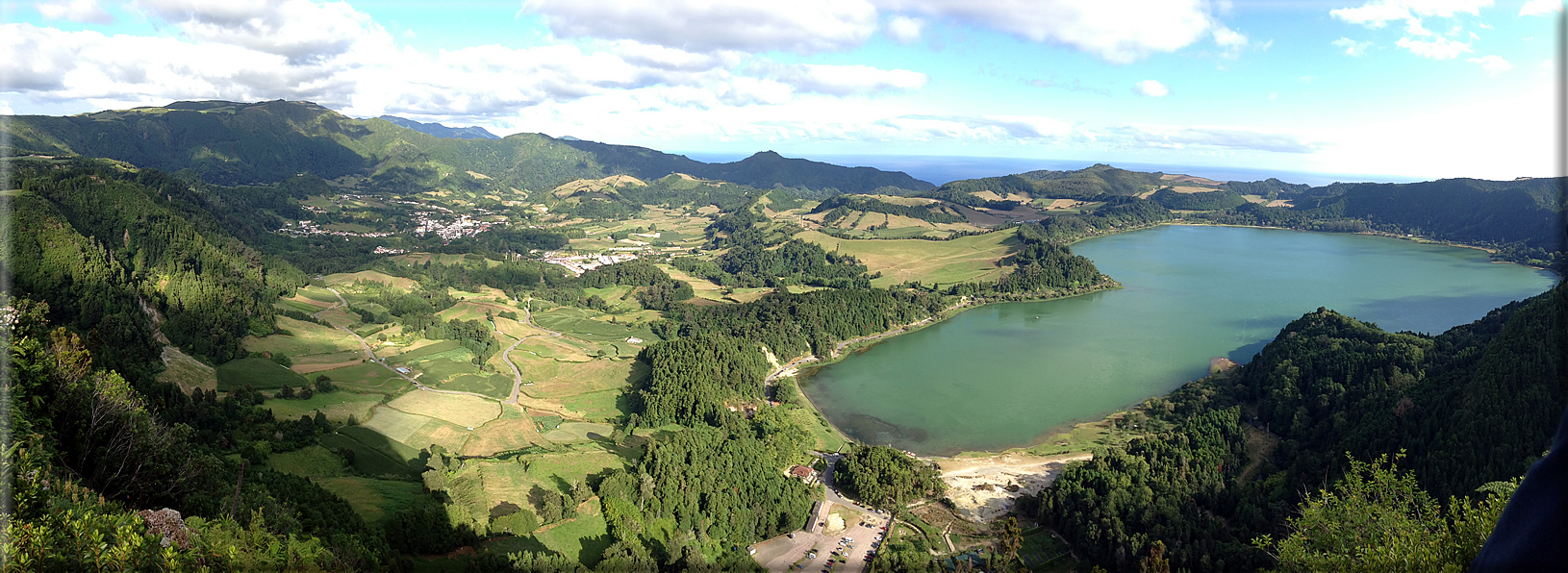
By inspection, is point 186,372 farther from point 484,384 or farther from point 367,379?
point 484,384

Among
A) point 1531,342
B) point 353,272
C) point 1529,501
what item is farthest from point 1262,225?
point 1529,501

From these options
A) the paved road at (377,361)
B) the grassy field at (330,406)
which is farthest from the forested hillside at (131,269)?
the grassy field at (330,406)

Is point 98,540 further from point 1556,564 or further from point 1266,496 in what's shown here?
point 1266,496

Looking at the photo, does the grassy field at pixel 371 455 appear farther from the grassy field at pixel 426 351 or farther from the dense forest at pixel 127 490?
the grassy field at pixel 426 351

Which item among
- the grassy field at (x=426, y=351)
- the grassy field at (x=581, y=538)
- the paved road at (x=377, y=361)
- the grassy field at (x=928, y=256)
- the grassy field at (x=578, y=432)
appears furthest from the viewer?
the grassy field at (x=928, y=256)

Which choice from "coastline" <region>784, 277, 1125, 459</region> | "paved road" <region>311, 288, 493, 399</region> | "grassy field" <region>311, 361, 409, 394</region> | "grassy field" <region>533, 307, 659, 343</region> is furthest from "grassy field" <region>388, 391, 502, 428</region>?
"coastline" <region>784, 277, 1125, 459</region>

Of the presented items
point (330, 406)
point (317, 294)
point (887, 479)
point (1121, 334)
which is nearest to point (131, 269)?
point (317, 294)

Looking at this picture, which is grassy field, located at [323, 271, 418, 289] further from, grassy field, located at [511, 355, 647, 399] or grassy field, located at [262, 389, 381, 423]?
grassy field, located at [262, 389, 381, 423]
